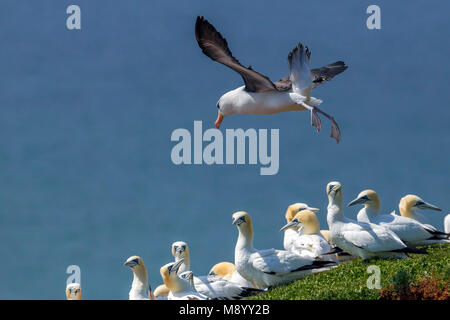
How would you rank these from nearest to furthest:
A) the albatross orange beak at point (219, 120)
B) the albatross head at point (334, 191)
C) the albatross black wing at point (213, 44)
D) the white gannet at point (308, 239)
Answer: the albatross black wing at point (213, 44) < the albatross head at point (334, 191) < the white gannet at point (308, 239) < the albatross orange beak at point (219, 120)

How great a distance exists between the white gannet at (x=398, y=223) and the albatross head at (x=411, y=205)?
50.6 inches

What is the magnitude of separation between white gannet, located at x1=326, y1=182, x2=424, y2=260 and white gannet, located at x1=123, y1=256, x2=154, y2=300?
351 cm

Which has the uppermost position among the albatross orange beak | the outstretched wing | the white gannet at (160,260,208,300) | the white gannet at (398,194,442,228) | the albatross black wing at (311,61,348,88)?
the albatross black wing at (311,61,348,88)

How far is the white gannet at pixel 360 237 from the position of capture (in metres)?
15.5

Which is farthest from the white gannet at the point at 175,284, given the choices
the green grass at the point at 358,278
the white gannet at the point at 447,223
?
the white gannet at the point at 447,223

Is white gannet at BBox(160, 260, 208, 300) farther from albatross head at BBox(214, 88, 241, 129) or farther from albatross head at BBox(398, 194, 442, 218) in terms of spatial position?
albatross head at BBox(398, 194, 442, 218)

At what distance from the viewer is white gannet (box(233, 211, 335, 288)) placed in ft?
50.2

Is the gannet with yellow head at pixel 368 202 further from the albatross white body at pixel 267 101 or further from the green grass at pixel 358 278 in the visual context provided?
the albatross white body at pixel 267 101

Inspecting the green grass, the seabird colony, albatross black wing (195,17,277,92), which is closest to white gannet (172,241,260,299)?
the seabird colony

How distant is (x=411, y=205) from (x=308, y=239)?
2931 millimetres

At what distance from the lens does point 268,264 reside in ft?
50.2
